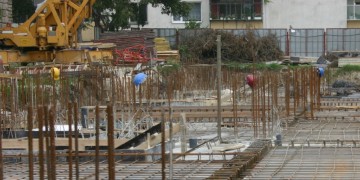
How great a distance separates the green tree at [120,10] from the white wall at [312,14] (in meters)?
6.63

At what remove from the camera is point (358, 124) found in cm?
1369

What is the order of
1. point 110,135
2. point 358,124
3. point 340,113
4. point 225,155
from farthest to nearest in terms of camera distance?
1. point 340,113
2. point 358,124
3. point 225,155
4. point 110,135

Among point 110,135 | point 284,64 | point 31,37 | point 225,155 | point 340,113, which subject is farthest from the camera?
point 284,64

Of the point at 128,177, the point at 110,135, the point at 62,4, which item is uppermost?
the point at 62,4

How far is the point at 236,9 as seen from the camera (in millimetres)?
38344

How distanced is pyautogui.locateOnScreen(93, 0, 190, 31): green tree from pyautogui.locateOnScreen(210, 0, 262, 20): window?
556cm

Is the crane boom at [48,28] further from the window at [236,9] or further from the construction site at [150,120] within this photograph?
the window at [236,9]

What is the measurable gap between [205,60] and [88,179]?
2272cm

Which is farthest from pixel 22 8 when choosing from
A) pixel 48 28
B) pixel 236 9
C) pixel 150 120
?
pixel 150 120

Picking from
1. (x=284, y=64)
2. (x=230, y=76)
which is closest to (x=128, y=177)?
(x=230, y=76)

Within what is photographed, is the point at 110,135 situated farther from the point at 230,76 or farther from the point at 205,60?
the point at 205,60

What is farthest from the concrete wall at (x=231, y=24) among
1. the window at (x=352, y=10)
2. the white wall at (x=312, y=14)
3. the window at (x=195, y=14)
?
the window at (x=352, y=10)

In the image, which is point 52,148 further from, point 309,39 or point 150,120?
point 309,39

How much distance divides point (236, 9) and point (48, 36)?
20.2 metres
